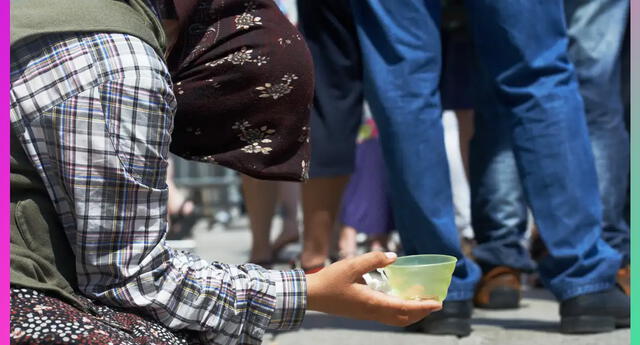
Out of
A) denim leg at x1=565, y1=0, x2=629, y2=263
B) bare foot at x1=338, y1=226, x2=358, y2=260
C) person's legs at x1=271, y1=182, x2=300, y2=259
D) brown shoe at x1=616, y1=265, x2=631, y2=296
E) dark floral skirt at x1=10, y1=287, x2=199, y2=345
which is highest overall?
dark floral skirt at x1=10, y1=287, x2=199, y2=345

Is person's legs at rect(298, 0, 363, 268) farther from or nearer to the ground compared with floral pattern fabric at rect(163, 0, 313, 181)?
nearer to the ground

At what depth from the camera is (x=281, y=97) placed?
1573mm

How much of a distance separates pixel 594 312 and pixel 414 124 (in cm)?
66

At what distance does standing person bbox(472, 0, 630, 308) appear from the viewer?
9.12 ft

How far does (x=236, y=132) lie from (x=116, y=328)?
1.26 ft

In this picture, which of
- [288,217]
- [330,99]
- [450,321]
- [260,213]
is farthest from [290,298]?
[288,217]

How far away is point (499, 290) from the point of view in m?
2.73

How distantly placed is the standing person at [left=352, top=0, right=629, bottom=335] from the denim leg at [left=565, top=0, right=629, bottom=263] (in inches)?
17.1

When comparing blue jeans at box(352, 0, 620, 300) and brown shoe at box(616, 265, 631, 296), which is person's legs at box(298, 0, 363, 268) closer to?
blue jeans at box(352, 0, 620, 300)

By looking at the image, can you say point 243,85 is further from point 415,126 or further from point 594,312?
point 594,312

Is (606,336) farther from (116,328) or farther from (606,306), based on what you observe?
(116,328)

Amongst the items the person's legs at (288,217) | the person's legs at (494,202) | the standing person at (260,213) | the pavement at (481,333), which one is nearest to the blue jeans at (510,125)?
the pavement at (481,333)

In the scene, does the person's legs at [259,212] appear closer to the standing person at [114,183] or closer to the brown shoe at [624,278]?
the brown shoe at [624,278]

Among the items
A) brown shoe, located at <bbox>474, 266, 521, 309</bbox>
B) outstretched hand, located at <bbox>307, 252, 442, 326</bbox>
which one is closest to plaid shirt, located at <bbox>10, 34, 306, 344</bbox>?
outstretched hand, located at <bbox>307, 252, 442, 326</bbox>
